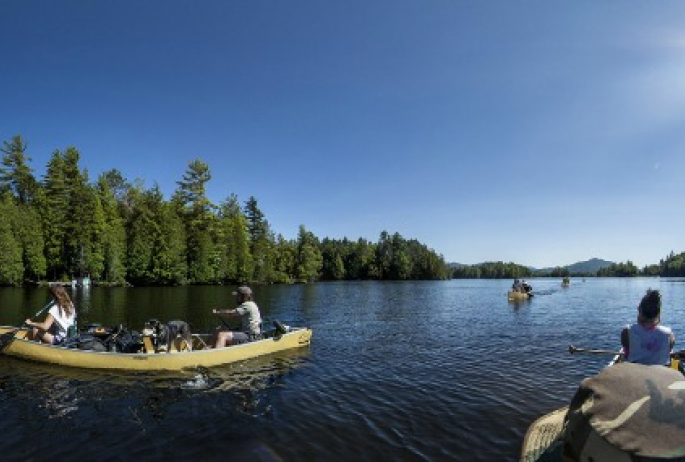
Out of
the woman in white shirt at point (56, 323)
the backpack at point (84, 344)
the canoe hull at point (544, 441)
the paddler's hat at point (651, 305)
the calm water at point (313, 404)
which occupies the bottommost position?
the calm water at point (313, 404)

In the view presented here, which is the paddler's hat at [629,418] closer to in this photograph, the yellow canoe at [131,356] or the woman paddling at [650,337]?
the woman paddling at [650,337]

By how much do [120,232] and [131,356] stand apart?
63437 millimetres

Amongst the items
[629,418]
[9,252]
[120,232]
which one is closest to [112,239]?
[120,232]

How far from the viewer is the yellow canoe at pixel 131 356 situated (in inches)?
526

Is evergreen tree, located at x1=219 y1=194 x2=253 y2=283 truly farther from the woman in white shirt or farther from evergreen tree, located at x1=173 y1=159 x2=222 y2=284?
the woman in white shirt

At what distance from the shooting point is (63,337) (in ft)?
47.3

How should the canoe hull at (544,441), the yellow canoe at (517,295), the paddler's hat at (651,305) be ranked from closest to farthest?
the canoe hull at (544,441) → the paddler's hat at (651,305) → the yellow canoe at (517,295)

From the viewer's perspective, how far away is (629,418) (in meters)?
3.26

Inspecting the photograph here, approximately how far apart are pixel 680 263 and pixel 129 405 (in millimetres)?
231957

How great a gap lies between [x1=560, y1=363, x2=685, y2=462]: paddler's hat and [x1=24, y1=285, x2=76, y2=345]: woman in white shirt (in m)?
14.8

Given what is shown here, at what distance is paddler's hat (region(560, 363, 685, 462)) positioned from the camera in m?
3.14

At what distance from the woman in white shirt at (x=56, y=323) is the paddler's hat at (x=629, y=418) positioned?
14.8 m

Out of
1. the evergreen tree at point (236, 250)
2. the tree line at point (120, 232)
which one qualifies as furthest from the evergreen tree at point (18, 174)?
the evergreen tree at point (236, 250)

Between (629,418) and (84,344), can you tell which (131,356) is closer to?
(84,344)
